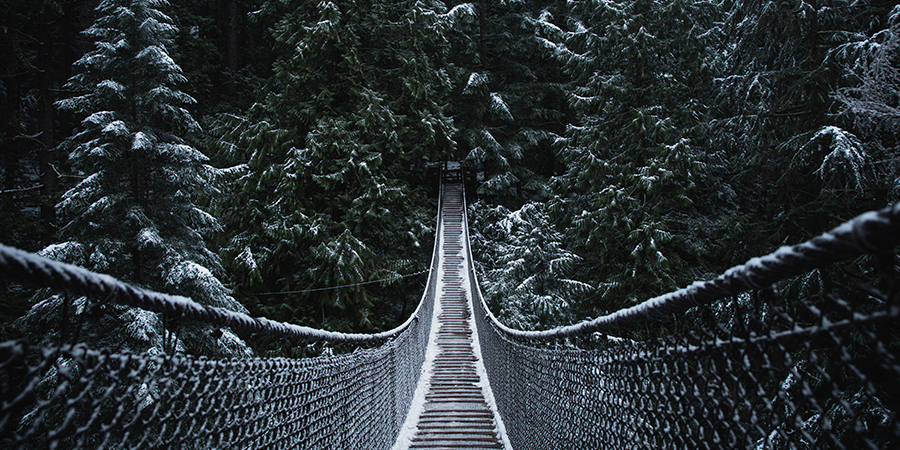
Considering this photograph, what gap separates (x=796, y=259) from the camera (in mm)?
776

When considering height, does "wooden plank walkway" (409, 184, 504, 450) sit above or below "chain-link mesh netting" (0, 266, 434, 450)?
below

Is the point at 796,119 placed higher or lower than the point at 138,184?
higher

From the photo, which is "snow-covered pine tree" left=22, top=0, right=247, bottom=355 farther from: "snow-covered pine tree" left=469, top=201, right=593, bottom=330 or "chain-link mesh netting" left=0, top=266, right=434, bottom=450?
"snow-covered pine tree" left=469, top=201, right=593, bottom=330

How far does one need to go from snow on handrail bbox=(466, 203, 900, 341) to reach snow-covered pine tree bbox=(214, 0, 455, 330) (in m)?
9.59

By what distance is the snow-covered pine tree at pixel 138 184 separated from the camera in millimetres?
5902

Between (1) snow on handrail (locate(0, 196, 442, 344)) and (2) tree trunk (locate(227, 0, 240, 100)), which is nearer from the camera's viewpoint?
(1) snow on handrail (locate(0, 196, 442, 344))

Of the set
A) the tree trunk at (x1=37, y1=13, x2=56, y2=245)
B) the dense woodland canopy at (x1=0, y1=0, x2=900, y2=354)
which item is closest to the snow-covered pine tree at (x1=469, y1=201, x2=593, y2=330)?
the dense woodland canopy at (x1=0, y1=0, x2=900, y2=354)

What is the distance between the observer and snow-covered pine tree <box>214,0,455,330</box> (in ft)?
36.6

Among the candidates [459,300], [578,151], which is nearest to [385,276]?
[459,300]

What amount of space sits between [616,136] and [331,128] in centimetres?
682

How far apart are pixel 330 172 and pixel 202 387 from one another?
1130 cm

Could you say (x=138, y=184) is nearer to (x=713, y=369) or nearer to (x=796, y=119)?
(x=713, y=369)

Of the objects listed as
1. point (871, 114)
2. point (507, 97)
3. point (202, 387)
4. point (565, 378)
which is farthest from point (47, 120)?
point (507, 97)

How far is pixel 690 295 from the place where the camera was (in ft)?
3.78
